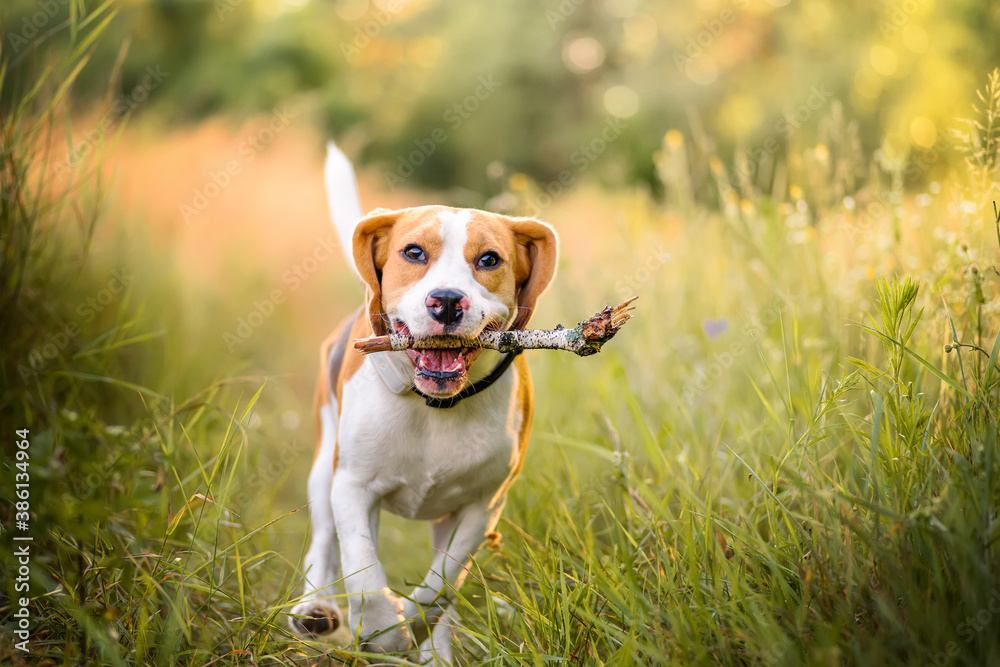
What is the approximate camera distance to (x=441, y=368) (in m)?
2.54

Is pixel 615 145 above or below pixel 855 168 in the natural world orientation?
above

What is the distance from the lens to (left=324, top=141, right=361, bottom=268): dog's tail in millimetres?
3561

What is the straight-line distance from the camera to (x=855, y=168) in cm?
427

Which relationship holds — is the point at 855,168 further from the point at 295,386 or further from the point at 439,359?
the point at 295,386

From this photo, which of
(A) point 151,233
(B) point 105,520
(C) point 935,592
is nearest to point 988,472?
(C) point 935,592

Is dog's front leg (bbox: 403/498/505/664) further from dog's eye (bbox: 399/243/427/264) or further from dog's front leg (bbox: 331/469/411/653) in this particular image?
dog's eye (bbox: 399/243/427/264)

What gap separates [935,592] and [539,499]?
1.81 meters

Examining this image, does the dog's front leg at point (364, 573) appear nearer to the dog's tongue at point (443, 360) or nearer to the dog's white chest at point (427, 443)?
the dog's white chest at point (427, 443)

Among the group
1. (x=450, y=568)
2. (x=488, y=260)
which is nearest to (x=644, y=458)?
(x=450, y=568)

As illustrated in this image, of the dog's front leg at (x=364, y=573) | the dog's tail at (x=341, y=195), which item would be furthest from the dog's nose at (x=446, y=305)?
the dog's tail at (x=341, y=195)

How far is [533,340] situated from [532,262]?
583mm

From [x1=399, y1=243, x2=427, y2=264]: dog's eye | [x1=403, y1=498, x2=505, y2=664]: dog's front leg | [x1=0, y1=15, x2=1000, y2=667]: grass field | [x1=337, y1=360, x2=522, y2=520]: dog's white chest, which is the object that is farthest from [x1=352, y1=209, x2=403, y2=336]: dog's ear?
[x1=403, y1=498, x2=505, y2=664]: dog's front leg

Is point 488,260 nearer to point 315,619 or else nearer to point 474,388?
point 474,388

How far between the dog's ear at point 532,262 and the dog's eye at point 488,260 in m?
0.14
